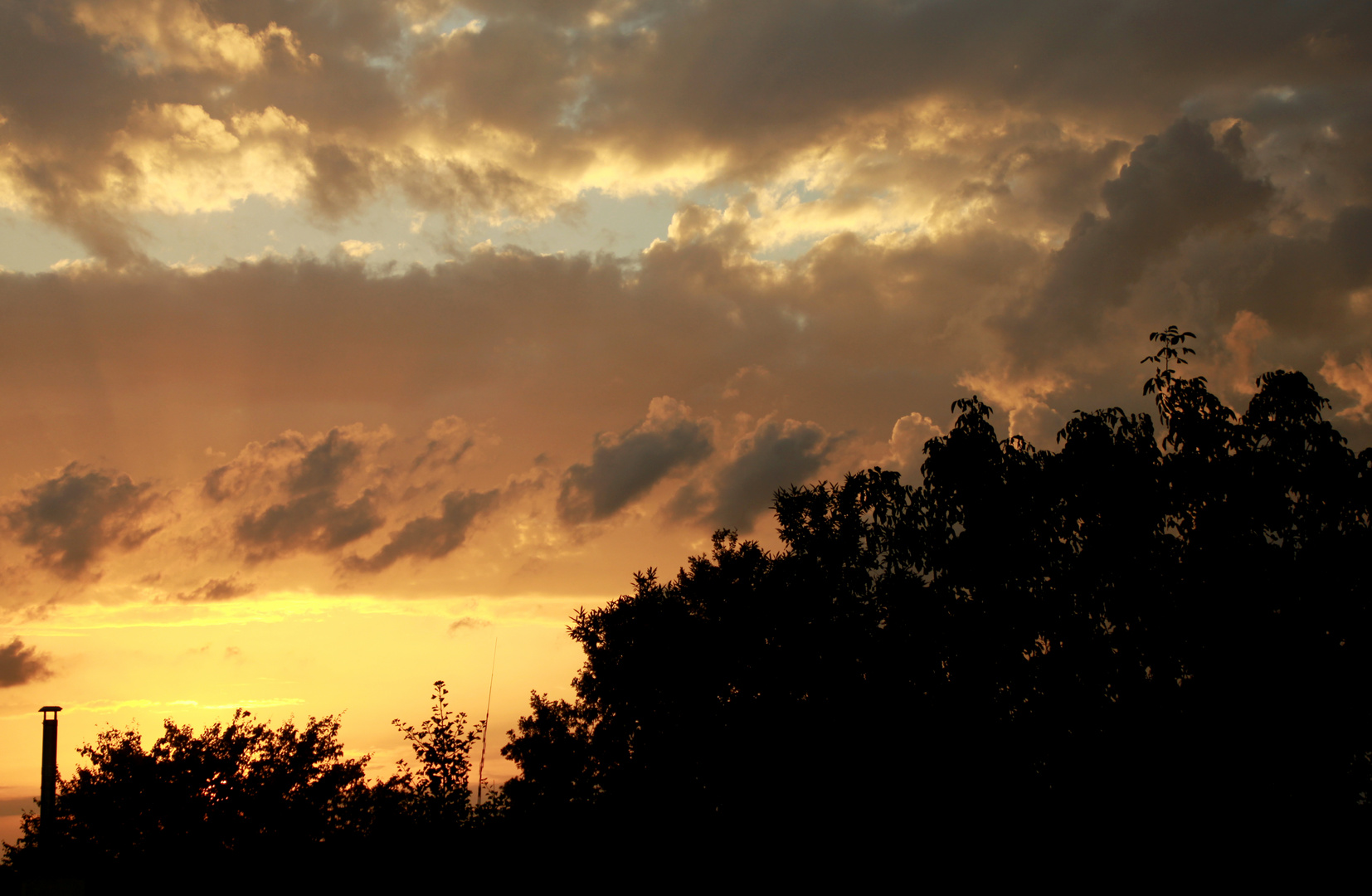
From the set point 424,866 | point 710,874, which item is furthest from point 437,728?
point 710,874

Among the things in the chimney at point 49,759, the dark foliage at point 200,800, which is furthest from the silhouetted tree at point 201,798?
the chimney at point 49,759

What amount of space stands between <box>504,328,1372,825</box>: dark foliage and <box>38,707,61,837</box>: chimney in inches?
565

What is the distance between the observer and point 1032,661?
28406 millimetres

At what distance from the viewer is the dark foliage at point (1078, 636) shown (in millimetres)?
25094

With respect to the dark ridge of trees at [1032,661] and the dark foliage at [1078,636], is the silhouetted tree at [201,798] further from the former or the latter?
the dark foliage at [1078,636]

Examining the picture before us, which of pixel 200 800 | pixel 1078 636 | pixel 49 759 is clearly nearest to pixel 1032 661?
pixel 1078 636

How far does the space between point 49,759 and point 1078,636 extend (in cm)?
3038

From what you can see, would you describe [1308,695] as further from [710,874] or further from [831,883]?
[710,874]

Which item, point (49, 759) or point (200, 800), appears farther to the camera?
point (200, 800)

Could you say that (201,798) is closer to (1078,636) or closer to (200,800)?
(200,800)

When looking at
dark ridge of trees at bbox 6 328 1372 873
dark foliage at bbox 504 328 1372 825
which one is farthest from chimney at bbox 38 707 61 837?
dark foliage at bbox 504 328 1372 825

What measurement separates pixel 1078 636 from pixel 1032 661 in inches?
64.0

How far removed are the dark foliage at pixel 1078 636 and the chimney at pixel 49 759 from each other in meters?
14.3

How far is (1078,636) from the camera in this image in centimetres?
2762
